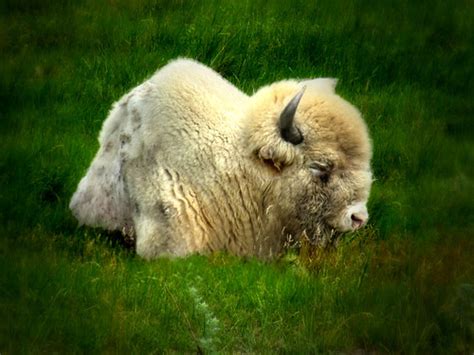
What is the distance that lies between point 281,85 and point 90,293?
2.82m

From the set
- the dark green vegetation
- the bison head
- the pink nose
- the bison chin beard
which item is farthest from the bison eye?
the dark green vegetation

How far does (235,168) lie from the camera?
9.74 m

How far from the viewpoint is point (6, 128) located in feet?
41.5

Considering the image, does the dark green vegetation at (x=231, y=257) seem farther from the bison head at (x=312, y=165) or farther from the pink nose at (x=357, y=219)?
the bison head at (x=312, y=165)

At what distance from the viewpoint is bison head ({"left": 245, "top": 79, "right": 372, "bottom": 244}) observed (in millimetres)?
9719

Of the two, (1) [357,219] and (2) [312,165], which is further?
(2) [312,165]

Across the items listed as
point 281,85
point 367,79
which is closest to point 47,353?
point 281,85

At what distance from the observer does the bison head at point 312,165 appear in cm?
972

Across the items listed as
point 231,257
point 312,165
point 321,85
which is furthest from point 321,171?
point 231,257

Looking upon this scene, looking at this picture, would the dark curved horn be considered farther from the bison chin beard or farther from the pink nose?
the pink nose

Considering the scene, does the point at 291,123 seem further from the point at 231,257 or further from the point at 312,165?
the point at 231,257

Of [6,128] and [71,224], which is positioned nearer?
[71,224]

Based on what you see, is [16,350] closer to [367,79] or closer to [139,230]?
[139,230]

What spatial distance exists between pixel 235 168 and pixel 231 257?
2.48 ft
